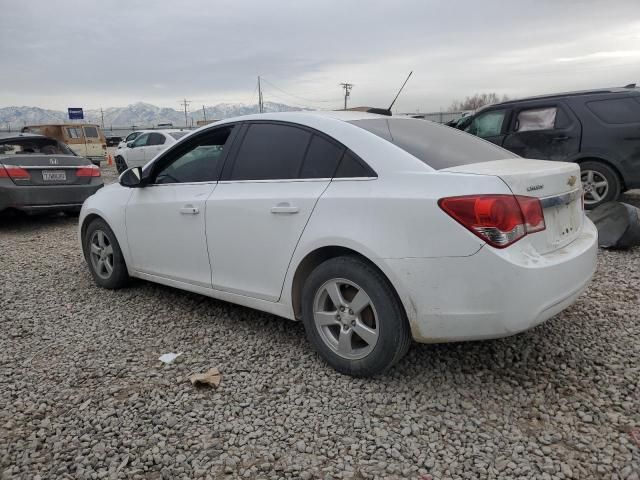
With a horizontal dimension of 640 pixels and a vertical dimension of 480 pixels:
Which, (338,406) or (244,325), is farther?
(244,325)

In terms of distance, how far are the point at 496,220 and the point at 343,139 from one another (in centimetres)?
104

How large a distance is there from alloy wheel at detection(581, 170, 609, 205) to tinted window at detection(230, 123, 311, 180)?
5.29 meters

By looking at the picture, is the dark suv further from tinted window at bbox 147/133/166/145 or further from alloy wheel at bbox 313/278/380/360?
tinted window at bbox 147/133/166/145

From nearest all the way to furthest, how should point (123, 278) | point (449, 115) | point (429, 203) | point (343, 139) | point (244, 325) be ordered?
1. point (429, 203)
2. point (343, 139)
3. point (244, 325)
4. point (123, 278)
5. point (449, 115)

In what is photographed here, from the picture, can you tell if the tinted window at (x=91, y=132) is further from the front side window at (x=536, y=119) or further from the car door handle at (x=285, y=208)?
the car door handle at (x=285, y=208)

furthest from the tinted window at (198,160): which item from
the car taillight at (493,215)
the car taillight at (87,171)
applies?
the car taillight at (87,171)

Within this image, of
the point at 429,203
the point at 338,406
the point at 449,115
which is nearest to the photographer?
the point at 429,203

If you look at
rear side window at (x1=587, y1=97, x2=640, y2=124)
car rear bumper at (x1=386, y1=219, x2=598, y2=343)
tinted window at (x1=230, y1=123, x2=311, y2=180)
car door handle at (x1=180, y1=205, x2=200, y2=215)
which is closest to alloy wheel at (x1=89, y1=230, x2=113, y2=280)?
car door handle at (x1=180, y1=205, x2=200, y2=215)

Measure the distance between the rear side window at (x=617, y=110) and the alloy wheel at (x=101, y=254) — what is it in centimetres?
656

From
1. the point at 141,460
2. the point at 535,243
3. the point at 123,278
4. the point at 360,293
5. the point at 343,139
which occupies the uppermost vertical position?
the point at 343,139

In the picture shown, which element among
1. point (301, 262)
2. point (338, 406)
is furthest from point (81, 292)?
point (338, 406)

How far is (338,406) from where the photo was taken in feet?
8.69

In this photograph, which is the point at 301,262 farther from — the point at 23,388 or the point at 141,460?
the point at 23,388

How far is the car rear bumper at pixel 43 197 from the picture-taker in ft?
23.4
